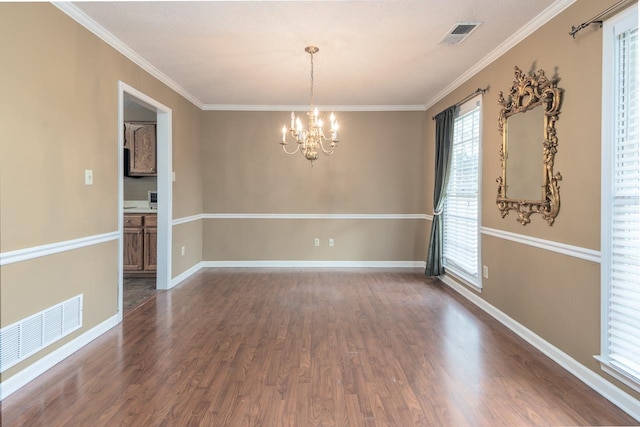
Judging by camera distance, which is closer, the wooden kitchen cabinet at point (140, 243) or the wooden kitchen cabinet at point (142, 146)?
the wooden kitchen cabinet at point (140, 243)

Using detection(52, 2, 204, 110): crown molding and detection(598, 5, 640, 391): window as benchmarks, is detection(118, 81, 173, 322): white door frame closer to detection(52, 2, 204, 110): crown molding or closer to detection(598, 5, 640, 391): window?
detection(52, 2, 204, 110): crown molding

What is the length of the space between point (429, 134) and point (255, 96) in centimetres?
280

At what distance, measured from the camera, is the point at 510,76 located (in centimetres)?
349

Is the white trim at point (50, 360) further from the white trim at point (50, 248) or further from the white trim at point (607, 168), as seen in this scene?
the white trim at point (607, 168)

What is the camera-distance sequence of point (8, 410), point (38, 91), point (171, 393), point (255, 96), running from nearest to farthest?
point (8, 410), point (171, 393), point (38, 91), point (255, 96)

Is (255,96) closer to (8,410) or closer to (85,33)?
(85,33)

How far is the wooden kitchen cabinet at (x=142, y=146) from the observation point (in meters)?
5.63

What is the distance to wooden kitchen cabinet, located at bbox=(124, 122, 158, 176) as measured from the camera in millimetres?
5633

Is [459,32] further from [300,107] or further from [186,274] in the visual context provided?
[186,274]

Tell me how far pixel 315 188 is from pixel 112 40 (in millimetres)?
3559

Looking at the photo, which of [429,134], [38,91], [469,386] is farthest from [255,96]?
[469,386]

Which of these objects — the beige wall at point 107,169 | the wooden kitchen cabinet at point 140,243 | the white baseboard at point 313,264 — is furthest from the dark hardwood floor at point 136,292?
the white baseboard at point 313,264

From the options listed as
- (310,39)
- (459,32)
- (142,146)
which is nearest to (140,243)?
(142,146)

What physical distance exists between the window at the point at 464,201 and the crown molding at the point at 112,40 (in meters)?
3.68
